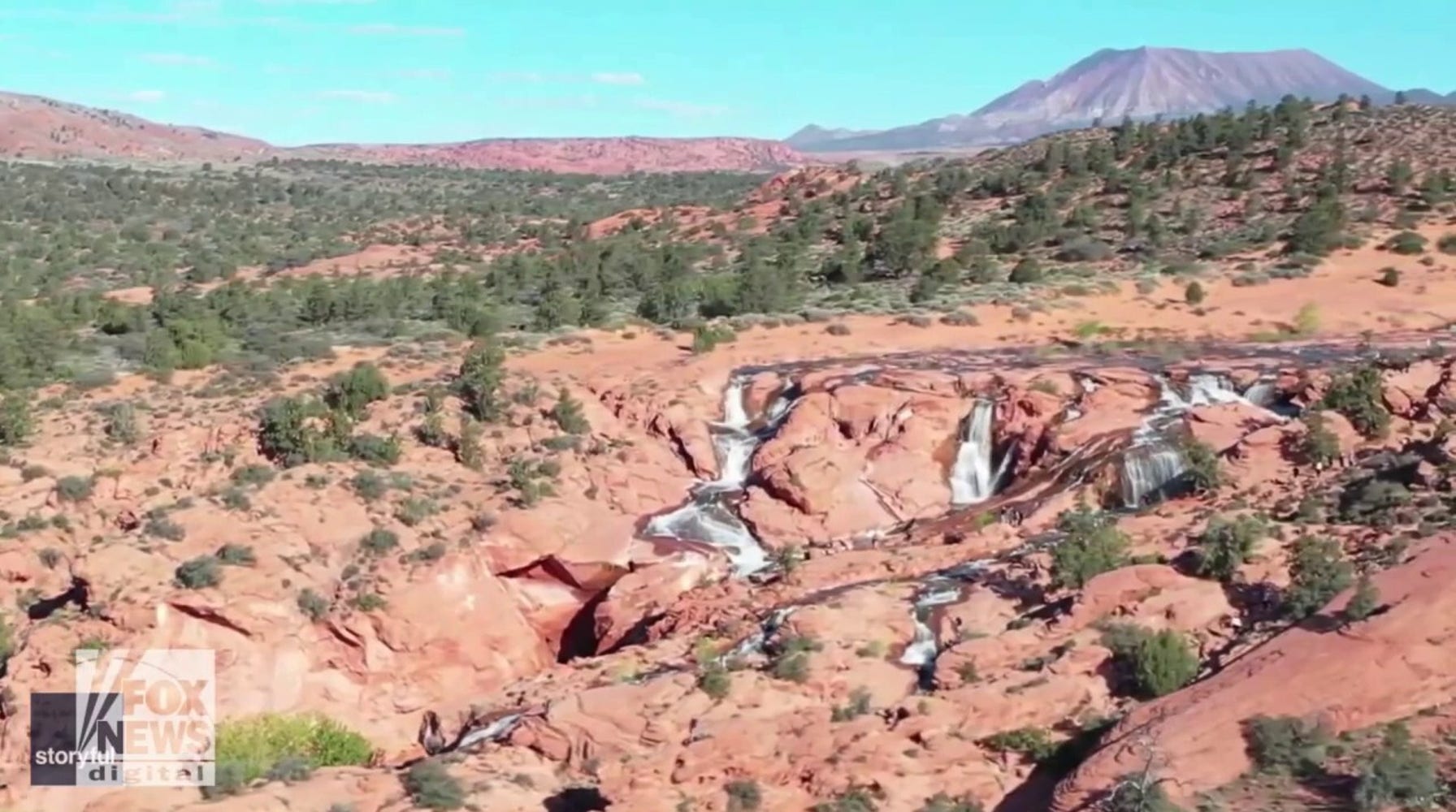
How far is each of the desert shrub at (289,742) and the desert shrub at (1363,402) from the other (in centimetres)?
1488

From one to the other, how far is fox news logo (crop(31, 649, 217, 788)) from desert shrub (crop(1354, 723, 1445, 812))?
12490 mm

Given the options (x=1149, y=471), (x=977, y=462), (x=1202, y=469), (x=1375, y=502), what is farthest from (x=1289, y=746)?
(x=977, y=462)

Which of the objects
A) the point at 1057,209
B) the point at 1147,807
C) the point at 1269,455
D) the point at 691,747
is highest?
the point at 1057,209

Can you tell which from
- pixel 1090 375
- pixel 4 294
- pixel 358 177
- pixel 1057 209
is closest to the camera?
pixel 1090 375

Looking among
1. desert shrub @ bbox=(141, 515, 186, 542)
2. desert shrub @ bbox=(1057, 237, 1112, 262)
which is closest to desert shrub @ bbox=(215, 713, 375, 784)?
desert shrub @ bbox=(141, 515, 186, 542)

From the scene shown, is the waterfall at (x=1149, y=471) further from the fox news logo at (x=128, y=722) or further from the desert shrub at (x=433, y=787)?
the fox news logo at (x=128, y=722)

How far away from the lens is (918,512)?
23.2 m

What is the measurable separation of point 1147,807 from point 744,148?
153311 mm

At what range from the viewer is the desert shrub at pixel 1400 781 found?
1166 centimetres

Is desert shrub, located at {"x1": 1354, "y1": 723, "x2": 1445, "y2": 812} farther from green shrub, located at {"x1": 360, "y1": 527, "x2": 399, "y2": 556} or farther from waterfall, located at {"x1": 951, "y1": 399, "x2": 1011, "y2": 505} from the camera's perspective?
green shrub, located at {"x1": 360, "y1": 527, "x2": 399, "y2": 556}

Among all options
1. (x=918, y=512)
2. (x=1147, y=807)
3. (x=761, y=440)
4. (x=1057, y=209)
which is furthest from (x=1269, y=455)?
(x=1057, y=209)

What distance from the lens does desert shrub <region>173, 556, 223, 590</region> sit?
1967cm

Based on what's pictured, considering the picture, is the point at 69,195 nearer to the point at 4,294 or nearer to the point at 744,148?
the point at 4,294

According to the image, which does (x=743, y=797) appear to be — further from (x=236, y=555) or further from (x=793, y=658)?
(x=236, y=555)
